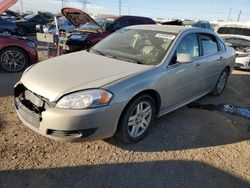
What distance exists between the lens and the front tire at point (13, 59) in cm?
684

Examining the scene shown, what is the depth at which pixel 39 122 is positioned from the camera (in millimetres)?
3047

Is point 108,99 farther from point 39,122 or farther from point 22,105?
point 22,105

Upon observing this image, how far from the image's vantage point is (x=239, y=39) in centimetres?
1002

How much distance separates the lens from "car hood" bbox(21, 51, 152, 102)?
3.08m

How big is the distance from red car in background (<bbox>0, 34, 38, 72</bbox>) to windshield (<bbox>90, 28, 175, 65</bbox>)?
10.7 feet

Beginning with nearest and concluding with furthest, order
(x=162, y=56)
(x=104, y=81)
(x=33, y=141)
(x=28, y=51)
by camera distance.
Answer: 1. (x=104, y=81)
2. (x=33, y=141)
3. (x=162, y=56)
4. (x=28, y=51)

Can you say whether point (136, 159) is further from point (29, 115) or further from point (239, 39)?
point (239, 39)

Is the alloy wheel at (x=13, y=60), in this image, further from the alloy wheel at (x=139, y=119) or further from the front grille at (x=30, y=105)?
the alloy wheel at (x=139, y=119)

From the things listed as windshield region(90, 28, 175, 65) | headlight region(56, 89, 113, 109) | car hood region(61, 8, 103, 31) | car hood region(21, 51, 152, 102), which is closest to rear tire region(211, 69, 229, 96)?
windshield region(90, 28, 175, 65)

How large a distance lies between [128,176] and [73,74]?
4.75ft

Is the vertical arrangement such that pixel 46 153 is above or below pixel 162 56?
below

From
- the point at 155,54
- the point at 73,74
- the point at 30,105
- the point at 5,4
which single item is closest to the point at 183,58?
the point at 155,54

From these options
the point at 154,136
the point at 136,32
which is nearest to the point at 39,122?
the point at 154,136

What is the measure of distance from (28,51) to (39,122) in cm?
460
